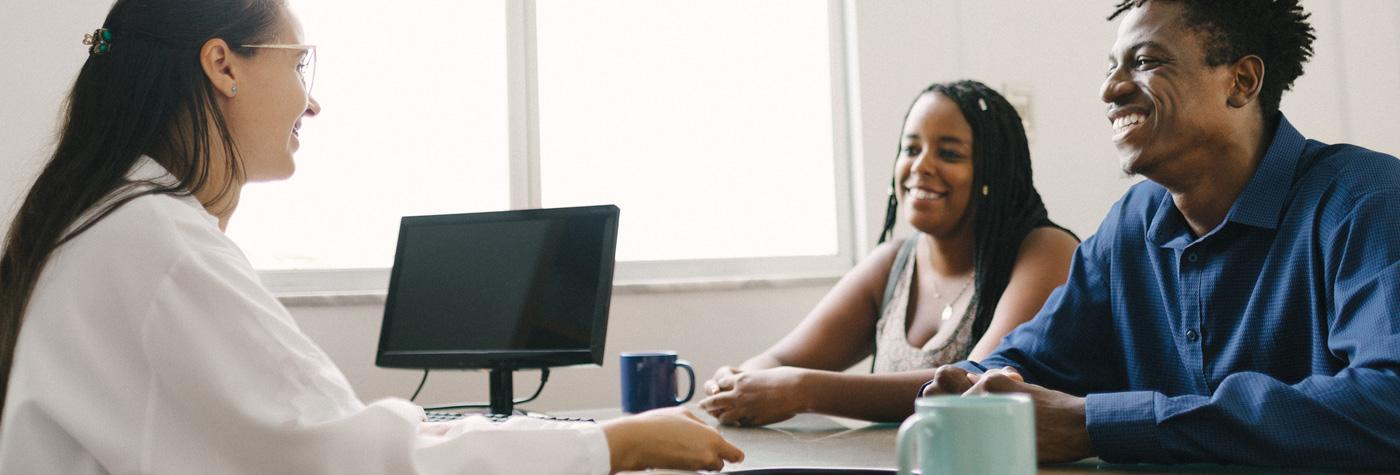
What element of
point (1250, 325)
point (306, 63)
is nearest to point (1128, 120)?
point (1250, 325)

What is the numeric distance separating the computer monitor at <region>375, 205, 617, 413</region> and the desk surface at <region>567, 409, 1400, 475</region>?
Answer: 296 mm

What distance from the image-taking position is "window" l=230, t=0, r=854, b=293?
8.40 ft

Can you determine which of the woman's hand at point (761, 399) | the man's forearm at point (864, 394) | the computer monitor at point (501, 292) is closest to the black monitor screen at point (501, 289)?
the computer monitor at point (501, 292)

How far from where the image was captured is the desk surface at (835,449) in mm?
1011

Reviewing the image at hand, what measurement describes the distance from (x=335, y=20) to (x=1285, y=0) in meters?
2.02

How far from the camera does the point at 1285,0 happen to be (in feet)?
4.59

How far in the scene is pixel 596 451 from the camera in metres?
0.94

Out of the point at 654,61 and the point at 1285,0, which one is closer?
the point at 1285,0

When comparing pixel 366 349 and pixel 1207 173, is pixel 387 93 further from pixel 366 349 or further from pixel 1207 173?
pixel 1207 173

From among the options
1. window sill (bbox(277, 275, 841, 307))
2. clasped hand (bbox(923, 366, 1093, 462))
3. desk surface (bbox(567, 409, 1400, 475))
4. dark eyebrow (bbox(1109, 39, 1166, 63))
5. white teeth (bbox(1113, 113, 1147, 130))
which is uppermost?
dark eyebrow (bbox(1109, 39, 1166, 63))

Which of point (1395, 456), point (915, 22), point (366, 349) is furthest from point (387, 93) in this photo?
point (1395, 456)

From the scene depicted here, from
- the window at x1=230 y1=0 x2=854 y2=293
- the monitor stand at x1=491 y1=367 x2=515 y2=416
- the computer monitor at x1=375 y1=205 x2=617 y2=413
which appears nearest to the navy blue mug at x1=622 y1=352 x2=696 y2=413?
the computer monitor at x1=375 y1=205 x2=617 y2=413

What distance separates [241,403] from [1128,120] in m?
1.14

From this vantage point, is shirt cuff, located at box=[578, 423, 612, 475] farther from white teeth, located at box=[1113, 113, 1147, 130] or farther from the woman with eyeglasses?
white teeth, located at box=[1113, 113, 1147, 130]
